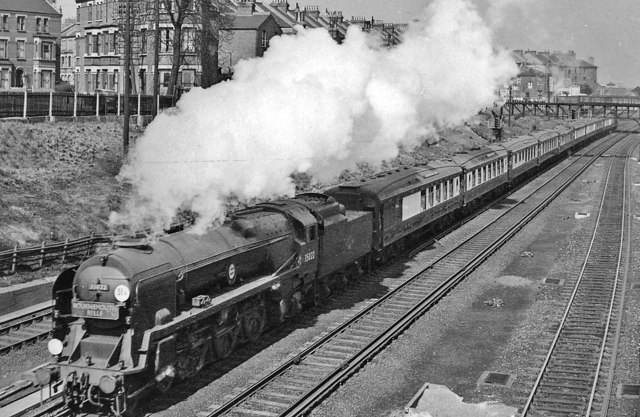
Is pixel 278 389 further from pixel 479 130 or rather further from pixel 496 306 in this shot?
pixel 479 130

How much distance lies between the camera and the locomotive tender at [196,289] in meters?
12.6

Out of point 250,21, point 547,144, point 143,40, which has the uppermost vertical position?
point 250,21

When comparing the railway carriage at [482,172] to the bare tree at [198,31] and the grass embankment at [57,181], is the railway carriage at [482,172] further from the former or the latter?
the bare tree at [198,31]

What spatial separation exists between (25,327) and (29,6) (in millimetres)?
53423

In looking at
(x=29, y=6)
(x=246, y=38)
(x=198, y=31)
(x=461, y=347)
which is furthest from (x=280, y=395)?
(x=29, y=6)

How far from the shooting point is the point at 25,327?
737 inches

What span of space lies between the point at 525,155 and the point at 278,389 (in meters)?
38.5

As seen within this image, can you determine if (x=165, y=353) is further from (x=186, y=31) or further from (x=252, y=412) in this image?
(x=186, y=31)

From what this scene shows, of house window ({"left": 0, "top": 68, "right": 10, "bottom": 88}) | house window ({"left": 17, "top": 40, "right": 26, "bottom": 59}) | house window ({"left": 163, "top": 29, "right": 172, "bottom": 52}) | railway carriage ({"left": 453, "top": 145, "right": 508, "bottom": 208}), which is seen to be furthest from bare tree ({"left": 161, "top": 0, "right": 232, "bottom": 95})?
house window ({"left": 17, "top": 40, "right": 26, "bottom": 59})

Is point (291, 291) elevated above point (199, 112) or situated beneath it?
situated beneath

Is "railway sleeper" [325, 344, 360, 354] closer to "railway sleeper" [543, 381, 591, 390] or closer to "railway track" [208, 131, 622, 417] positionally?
"railway track" [208, 131, 622, 417]

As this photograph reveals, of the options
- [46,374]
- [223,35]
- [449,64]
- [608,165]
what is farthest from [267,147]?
[608,165]

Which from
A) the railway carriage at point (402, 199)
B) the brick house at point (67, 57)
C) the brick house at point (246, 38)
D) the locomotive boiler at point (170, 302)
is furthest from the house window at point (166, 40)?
the locomotive boiler at point (170, 302)

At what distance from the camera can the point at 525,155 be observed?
162 ft
